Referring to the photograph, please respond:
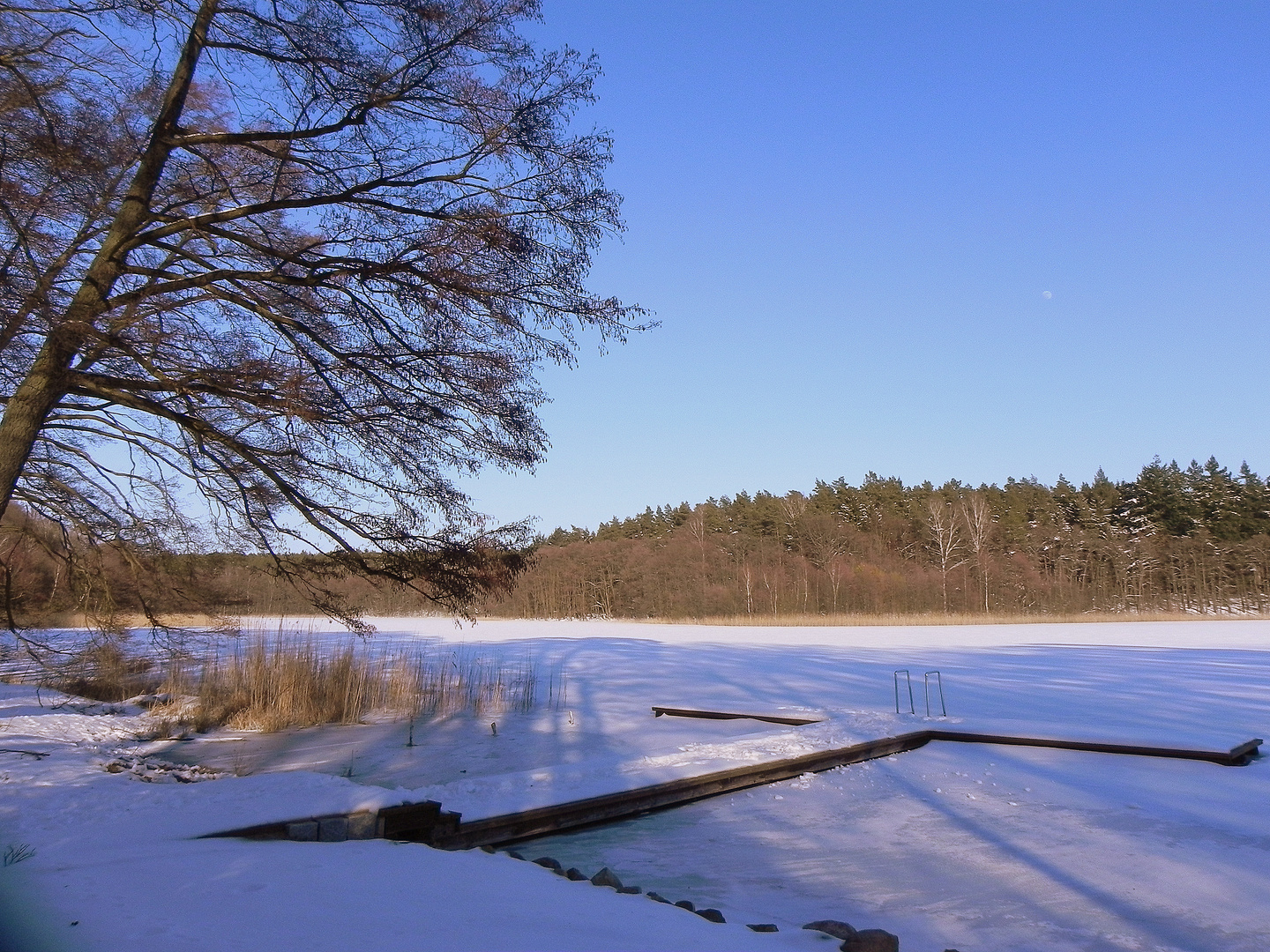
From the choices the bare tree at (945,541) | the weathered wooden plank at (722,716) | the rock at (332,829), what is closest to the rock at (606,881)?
the rock at (332,829)

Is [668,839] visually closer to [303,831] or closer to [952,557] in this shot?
[303,831]

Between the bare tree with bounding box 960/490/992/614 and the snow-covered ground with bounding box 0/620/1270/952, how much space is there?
34.0 metres

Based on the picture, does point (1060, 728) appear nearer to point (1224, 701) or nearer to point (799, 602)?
point (1224, 701)

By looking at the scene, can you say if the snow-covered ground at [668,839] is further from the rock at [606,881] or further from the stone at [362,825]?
the rock at [606,881]

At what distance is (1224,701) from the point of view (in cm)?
952

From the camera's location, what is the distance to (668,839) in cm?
476

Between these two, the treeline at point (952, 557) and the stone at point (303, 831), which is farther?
the treeline at point (952, 557)

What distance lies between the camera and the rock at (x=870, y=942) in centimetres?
265

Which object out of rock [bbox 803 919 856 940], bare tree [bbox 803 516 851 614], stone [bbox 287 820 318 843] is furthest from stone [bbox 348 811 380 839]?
bare tree [bbox 803 516 851 614]

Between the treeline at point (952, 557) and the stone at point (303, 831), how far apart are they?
3433cm

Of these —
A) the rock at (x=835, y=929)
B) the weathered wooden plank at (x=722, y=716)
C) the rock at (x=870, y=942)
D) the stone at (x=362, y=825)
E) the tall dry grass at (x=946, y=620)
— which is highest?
the stone at (x=362, y=825)

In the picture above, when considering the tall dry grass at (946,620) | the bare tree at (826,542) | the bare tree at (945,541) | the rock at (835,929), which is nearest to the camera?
the rock at (835,929)

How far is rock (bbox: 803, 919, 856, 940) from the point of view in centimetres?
285

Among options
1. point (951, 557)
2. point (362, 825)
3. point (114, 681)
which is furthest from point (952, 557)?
point (362, 825)
